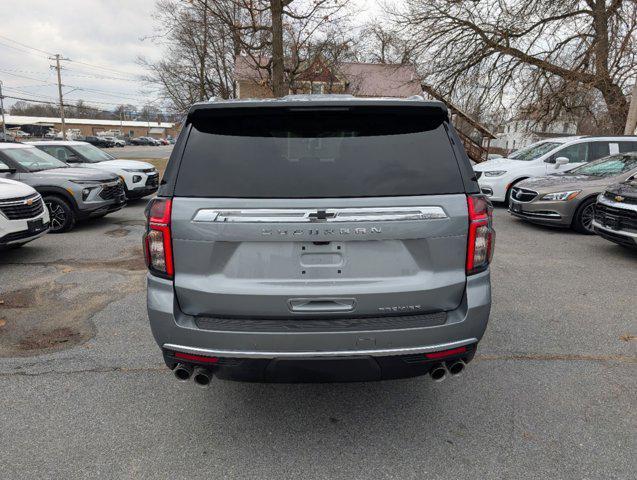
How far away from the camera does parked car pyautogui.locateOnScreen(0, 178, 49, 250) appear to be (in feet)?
18.9

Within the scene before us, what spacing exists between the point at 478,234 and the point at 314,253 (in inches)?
35.8

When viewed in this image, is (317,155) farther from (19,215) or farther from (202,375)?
(19,215)

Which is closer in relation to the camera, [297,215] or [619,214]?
[297,215]

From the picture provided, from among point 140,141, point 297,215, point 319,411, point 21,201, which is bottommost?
point 319,411

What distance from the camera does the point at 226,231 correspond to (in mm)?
2168

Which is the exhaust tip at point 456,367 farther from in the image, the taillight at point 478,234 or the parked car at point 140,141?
the parked car at point 140,141

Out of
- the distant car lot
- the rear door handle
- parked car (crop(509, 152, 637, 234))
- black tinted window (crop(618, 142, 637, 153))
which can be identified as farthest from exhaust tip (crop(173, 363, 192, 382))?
the distant car lot

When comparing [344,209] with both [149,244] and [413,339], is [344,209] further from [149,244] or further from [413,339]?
[149,244]

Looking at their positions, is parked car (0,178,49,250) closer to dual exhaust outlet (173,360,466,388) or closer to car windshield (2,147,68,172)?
car windshield (2,147,68,172)

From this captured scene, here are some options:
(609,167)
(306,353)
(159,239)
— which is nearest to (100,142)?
(609,167)

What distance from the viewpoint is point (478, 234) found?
2.34 meters

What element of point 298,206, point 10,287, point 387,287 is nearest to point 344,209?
point 298,206

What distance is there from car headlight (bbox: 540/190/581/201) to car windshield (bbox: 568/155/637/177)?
0.86m

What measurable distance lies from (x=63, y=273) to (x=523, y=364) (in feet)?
18.5
